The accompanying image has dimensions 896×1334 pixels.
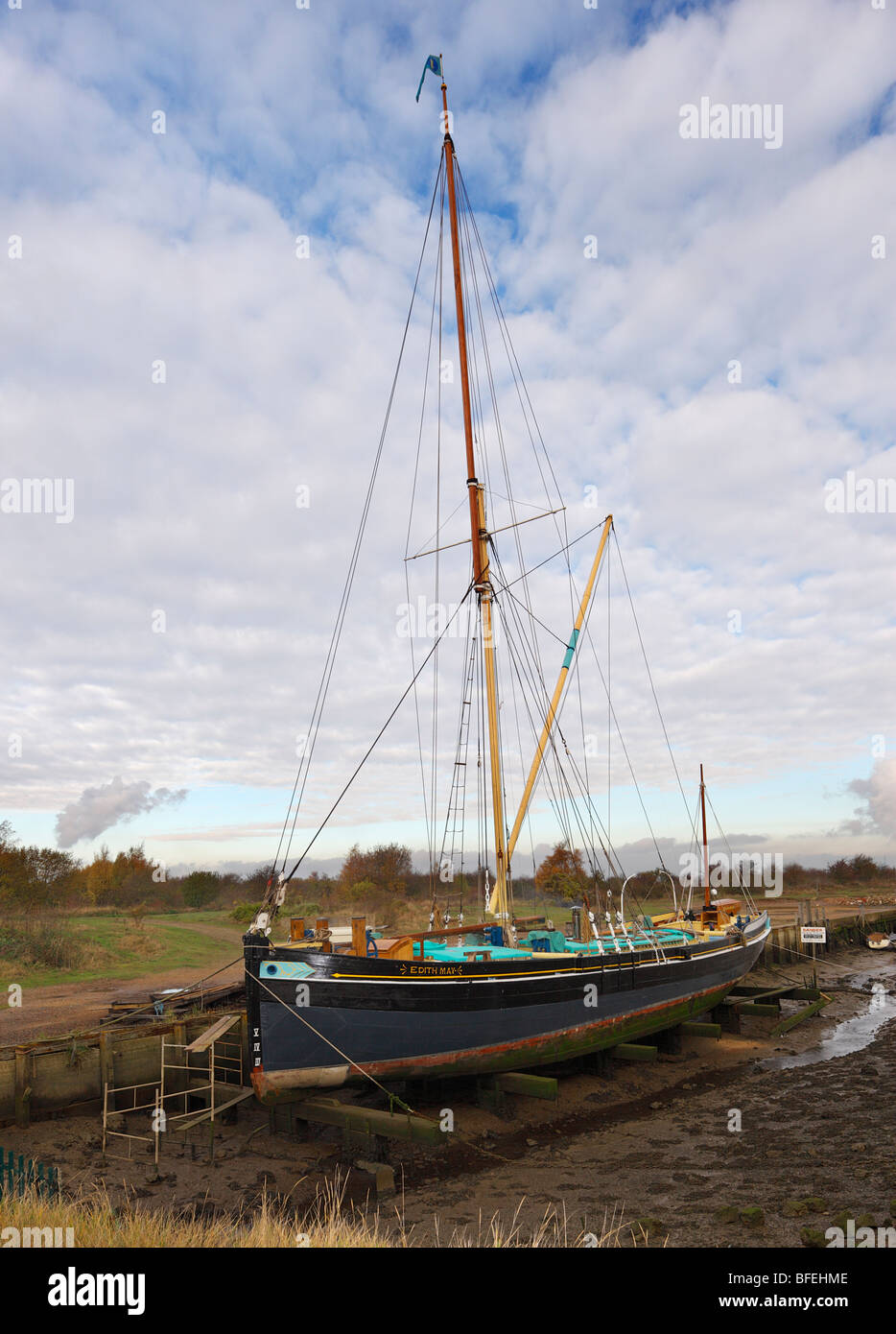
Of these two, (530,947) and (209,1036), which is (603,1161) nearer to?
(530,947)

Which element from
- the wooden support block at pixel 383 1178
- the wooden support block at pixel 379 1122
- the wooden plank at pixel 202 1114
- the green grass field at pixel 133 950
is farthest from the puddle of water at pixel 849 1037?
the green grass field at pixel 133 950

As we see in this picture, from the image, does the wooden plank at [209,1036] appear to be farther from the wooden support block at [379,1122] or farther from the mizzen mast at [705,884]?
the mizzen mast at [705,884]

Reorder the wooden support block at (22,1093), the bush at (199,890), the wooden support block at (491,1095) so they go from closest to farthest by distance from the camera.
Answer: the wooden support block at (22,1093), the wooden support block at (491,1095), the bush at (199,890)

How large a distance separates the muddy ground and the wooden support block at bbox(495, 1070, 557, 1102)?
2.34 feet

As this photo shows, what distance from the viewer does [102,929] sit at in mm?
37906

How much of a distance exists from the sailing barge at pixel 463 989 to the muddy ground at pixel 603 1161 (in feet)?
4.18

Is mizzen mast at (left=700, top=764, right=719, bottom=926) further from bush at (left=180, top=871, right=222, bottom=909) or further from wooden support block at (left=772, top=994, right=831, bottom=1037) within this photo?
bush at (left=180, top=871, right=222, bottom=909)

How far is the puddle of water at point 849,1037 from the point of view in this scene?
22828 millimetres

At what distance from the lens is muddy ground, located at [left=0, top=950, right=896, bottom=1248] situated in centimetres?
1159

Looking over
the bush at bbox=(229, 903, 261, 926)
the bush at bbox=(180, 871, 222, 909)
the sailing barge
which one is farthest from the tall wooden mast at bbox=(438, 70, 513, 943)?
the bush at bbox=(180, 871, 222, 909)

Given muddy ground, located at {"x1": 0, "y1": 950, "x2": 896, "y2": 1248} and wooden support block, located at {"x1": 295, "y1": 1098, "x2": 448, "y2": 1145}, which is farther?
wooden support block, located at {"x1": 295, "y1": 1098, "x2": 448, "y2": 1145}

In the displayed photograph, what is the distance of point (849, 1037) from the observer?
85.5 ft

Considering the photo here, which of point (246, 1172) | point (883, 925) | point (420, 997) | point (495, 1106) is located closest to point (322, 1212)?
point (246, 1172)
